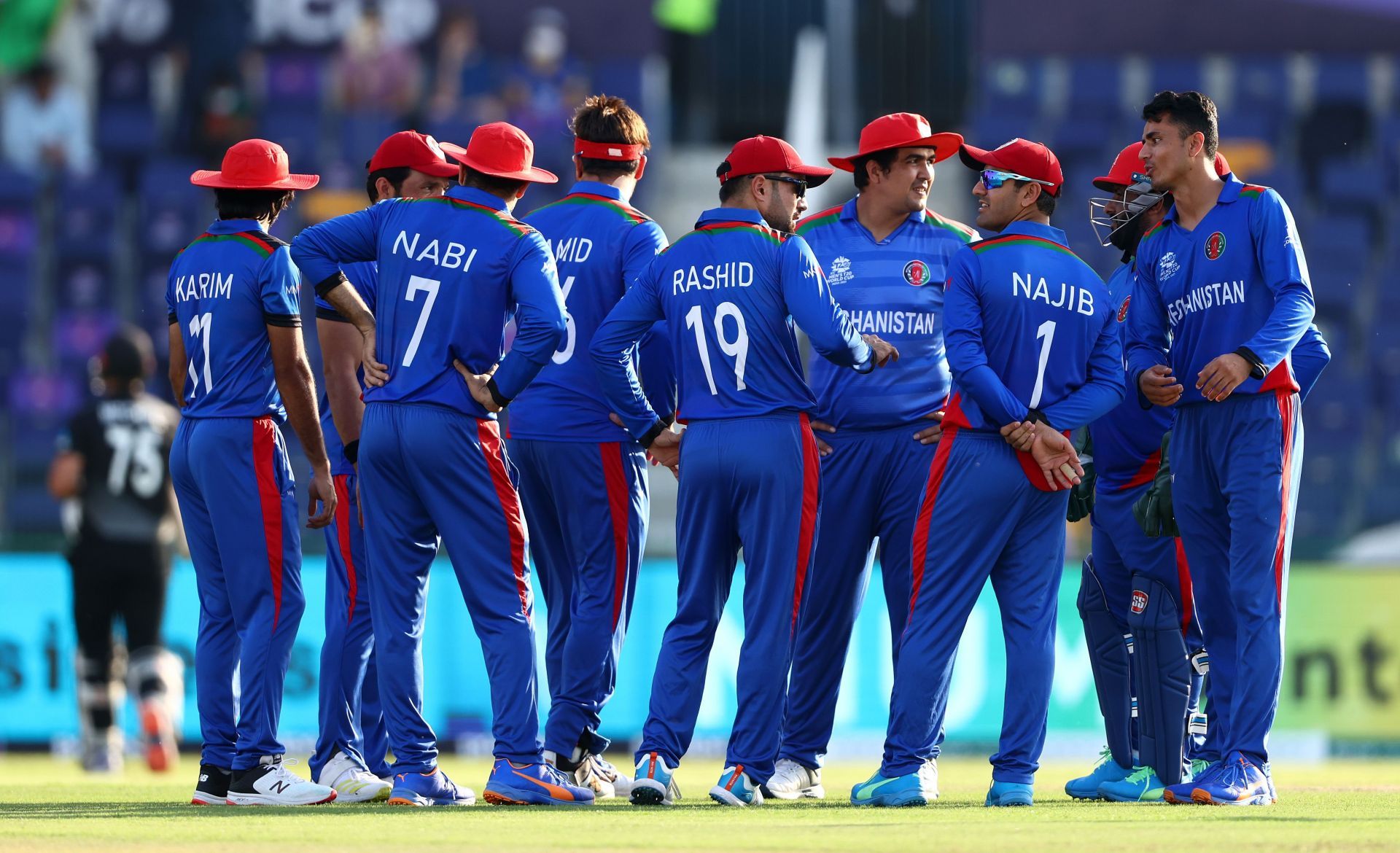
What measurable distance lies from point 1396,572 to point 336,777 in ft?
26.8

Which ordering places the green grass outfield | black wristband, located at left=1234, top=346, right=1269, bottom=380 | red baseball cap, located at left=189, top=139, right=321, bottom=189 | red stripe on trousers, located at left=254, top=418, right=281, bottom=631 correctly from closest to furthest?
the green grass outfield < black wristband, located at left=1234, top=346, right=1269, bottom=380 < red stripe on trousers, located at left=254, top=418, right=281, bottom=631 < red baseball cap, located at left=189, top=139, right=321, bottom=189

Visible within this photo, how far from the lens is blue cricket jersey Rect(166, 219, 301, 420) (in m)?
7.25

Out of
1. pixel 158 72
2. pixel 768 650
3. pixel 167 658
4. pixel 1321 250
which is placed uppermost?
pixel 158 72

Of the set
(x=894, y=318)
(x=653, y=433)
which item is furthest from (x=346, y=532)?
(x=894, y=318)

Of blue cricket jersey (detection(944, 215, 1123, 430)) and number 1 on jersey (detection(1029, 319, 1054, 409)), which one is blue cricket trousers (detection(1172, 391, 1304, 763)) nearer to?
blue cricket jersey (detection(944, 215, 1123, 430))

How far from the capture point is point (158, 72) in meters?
20.5

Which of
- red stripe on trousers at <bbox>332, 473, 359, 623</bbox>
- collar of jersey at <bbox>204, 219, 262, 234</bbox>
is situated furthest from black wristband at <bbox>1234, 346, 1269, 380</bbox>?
collar of jersey at <bbox>204, 219, 262, 234</bbox>

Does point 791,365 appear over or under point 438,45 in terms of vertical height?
under

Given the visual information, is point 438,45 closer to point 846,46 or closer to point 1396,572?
point 846,46

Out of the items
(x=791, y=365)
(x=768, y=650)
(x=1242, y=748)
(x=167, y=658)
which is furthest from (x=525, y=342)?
(x=167, y=658)

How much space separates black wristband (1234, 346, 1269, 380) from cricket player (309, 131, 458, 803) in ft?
10.4

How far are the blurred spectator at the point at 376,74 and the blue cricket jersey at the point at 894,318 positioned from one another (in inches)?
505

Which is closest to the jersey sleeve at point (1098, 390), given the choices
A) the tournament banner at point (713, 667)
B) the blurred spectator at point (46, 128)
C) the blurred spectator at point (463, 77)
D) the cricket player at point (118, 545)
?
the tournament banner at point (713, 667)

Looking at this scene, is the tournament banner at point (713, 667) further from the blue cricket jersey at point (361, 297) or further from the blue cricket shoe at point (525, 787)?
the blue cricket shoe at point (525, 787)
